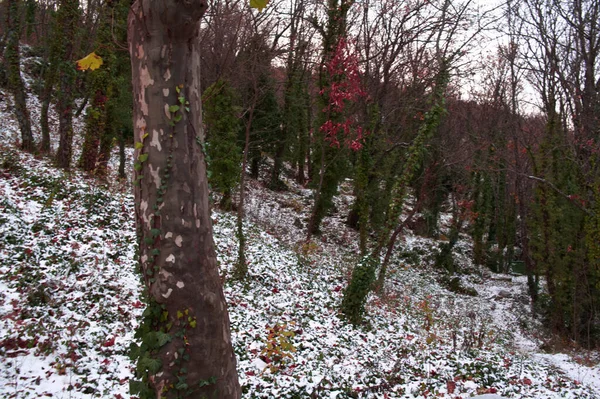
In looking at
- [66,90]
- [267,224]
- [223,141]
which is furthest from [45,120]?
[267,224]

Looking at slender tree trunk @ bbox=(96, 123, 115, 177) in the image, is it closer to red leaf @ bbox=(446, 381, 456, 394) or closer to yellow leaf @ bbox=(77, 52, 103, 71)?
yellow leaf @ bbox=(77, 52, 103, 71)

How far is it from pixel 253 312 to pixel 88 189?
5.68m

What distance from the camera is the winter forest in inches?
102

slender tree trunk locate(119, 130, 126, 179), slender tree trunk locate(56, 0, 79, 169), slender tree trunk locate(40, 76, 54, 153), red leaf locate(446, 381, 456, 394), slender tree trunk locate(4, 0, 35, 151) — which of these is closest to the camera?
red leaf locate(446, 381, 456, 394)

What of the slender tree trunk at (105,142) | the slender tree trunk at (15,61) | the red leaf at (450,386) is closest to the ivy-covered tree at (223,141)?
the slender tree trunk at (105,142)

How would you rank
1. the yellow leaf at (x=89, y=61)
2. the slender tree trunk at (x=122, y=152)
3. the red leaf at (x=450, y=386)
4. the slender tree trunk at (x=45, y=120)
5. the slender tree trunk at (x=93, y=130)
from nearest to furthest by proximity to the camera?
1. the yellow leaf at (x=89, y=61)
2. the red leaf at (x=450, y=386)
3. the slender tree trunk at (x=93, y=130)
4. the slender tree trunk at (x=122, y=152)
5. the slender tree trunk at (x=45, y=120)

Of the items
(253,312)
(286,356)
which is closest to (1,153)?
(253,312)

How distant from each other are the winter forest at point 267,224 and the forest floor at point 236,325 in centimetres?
4

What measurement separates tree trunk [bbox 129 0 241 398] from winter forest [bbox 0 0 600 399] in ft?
0.05

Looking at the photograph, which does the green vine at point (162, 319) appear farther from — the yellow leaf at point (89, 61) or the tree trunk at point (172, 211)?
the yellow leaf at point (89, 61)

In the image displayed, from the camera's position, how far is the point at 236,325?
625cm

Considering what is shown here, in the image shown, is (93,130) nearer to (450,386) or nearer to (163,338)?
(163,338)

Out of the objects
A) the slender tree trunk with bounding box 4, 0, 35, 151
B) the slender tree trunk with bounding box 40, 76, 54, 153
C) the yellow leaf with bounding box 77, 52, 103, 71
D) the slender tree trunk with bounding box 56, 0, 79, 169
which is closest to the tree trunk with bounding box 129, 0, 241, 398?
the yellow leaf with bounding box 77, 52, 103, 71

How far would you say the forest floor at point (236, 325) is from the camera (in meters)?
4.34
